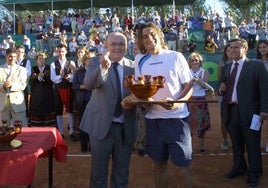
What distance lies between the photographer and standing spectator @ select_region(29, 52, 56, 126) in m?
7.23

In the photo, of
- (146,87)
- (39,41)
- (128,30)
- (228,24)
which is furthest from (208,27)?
(146,87)

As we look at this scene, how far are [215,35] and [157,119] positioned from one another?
16.2 meters

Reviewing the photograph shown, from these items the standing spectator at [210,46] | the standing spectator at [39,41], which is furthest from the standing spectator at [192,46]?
the standing spectator at [39,41]

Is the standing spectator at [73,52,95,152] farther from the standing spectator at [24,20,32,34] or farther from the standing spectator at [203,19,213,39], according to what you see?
the standing spectator at [24,20,32,34]

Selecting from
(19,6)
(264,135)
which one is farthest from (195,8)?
(264,135)

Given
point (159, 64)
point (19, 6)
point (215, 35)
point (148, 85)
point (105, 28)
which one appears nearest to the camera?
point (148, 85)

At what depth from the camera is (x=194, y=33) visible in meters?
19.9

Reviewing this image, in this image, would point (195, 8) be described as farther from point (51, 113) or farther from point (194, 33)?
point (51, 113)

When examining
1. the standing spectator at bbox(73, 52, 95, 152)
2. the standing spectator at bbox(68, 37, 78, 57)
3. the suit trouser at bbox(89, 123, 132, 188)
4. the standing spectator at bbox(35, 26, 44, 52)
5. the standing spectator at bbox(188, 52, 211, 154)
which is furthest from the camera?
the standing spectator at bbox(35, 26, 44, 52)

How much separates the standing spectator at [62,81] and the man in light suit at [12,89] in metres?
1.07

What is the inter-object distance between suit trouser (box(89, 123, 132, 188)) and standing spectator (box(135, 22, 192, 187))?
34 centimetres

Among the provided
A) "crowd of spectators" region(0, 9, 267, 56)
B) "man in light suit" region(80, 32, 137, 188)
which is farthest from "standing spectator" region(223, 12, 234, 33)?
"man in light suit" region(80, 32, 137, 188)

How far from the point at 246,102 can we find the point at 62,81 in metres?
3.86

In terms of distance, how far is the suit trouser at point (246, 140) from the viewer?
4.93 metres
